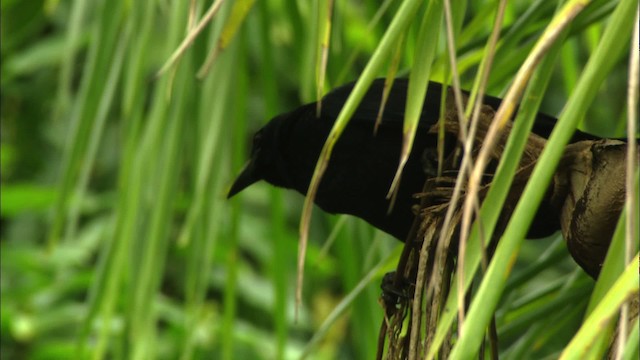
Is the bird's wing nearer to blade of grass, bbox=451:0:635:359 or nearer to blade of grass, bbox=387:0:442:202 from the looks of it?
blade of grass, bbox=387:0:442:202

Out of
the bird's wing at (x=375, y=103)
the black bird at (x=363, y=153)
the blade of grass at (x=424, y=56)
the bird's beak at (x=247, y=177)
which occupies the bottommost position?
the bird's beak at (x=247, y=177)

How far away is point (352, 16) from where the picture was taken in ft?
11.0

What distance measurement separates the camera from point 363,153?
1648mm

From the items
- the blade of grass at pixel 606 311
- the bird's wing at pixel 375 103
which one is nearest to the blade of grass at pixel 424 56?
the blade of grass at pixel 606 311

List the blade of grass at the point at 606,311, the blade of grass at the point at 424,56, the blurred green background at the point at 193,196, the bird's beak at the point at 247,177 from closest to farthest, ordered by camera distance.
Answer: the blade of grass at the point at 606,311 < the blade of grass at the point at 424,56 < the blurred green background at the point at 193,196 < the bird's beak at the point at 247,177

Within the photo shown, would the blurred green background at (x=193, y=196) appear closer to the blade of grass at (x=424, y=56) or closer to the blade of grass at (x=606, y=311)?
the blade of grass at (x=424, y=56)

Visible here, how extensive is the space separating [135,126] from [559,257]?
609 mm

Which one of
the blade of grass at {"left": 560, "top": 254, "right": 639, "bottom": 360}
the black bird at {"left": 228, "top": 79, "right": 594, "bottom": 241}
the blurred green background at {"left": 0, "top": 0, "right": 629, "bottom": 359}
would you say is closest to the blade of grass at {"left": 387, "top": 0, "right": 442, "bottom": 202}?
the blurred green background at {"left": 0, "top": 0, "right": 629, "bottom": 359}

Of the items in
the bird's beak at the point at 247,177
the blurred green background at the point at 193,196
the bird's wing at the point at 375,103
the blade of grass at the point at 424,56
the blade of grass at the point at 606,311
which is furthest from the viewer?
the bird's beak at the point at 247,177

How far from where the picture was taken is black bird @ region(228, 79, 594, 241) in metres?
1.56

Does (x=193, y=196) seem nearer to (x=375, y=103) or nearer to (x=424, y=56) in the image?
(x=375, y=103)

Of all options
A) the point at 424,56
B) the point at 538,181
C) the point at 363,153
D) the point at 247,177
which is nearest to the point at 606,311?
the point at 538,181

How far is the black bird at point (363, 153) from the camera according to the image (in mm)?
1556

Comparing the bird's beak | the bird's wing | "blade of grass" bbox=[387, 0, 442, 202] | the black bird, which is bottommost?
the bird's beak
